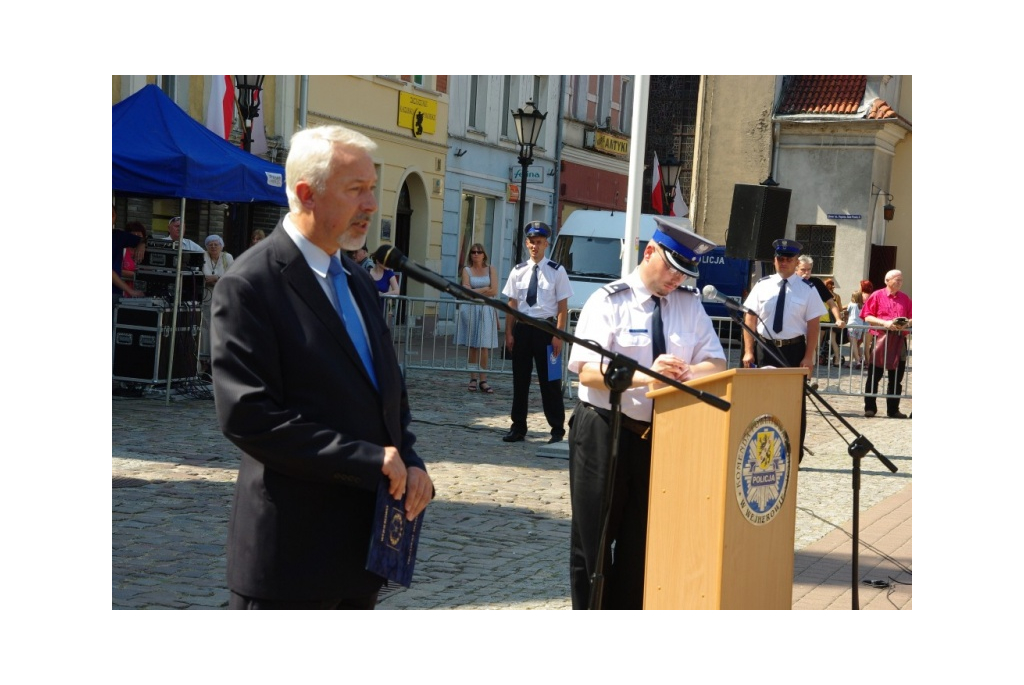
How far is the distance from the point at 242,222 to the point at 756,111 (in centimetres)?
1961

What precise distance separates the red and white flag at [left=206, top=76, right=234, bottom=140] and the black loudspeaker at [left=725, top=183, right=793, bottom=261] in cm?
1334

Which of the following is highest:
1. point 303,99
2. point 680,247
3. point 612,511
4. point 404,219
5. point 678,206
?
point 303,99

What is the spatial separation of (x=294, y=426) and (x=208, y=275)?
515 inches

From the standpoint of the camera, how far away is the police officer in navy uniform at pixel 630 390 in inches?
217

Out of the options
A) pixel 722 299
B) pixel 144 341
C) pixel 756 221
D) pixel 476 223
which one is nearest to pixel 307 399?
pixel 722 299

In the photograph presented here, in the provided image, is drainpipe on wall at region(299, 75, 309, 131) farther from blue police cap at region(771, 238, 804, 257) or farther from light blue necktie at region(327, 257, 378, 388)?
light blue necktie at region(327, 257, 378, 388)

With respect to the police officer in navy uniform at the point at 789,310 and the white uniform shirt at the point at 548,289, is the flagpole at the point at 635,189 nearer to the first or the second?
the police officer in navy uniform at the point at 789,310

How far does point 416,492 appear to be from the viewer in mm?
3725

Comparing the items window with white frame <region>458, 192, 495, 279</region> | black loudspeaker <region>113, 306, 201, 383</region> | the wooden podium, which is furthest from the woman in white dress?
window with white frame <region>458, 192, 495, 279</region>

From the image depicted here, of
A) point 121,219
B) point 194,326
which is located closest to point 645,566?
point 194,326

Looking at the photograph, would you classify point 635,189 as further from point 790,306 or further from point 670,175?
point 670,175

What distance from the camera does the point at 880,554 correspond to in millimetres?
8547

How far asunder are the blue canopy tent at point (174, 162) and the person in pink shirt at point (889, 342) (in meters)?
8.10
